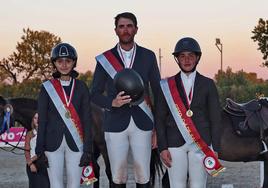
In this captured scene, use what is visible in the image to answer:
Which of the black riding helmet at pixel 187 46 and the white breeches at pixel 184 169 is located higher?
the black riding helmet at pixel 187 46

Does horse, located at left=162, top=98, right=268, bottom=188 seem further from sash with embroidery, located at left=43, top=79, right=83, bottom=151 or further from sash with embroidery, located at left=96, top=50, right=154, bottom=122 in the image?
sash with embroidery, located at left=43, top=79, right=83, bottom=151

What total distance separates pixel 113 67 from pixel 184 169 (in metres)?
1.17

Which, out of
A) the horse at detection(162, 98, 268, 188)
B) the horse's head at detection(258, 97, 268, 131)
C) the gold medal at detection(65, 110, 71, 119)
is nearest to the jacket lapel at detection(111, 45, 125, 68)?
the gold medal at detection(65, 110, 71, 119)

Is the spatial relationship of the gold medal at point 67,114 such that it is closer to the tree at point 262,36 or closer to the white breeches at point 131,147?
the white breeches at point 131,147

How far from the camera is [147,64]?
189 inches

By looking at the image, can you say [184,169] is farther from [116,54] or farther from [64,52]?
[64,52]

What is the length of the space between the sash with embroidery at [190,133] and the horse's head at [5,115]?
324 centimetres

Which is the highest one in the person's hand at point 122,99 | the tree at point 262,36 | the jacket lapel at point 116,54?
the tree at point 262,36

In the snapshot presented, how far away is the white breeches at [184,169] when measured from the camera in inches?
173

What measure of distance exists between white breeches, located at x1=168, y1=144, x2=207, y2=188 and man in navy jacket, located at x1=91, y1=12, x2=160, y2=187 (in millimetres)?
335

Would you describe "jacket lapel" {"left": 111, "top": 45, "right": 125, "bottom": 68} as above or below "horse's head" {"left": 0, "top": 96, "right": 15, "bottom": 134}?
above

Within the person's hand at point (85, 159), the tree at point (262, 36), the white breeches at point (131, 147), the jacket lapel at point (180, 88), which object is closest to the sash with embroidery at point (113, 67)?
the white breeches at point (131, 147)

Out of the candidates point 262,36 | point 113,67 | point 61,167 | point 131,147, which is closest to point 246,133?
point 131,147

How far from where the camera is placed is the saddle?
6872 millimetres
